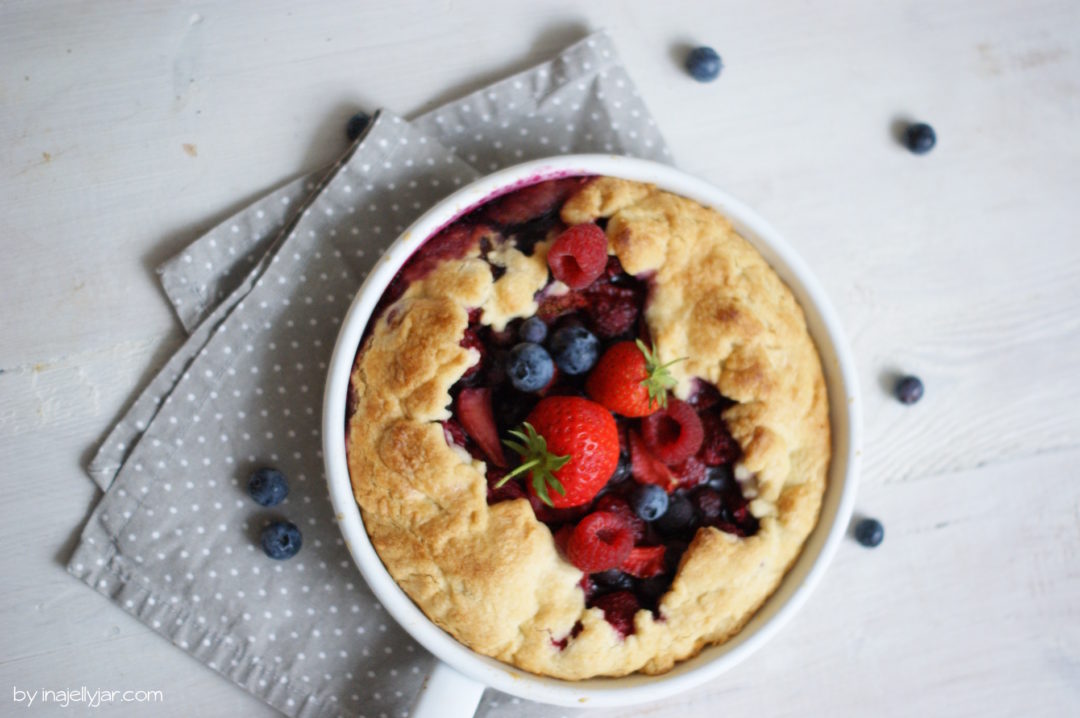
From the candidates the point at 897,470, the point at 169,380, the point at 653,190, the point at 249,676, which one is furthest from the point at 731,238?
the point at 249,676

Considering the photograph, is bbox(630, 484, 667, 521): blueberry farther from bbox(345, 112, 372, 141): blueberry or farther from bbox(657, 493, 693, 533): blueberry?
bbox(345, 112, 372, 141): blueberry

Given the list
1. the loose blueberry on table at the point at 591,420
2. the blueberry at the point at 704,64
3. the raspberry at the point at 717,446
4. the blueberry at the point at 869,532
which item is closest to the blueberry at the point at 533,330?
the loose blueberry on table at the point at 591,420

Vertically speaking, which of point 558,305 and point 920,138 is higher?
point 558,305

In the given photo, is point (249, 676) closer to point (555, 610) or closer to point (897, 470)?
point (555, 610)

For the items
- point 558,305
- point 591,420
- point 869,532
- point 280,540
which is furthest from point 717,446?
point 280,540

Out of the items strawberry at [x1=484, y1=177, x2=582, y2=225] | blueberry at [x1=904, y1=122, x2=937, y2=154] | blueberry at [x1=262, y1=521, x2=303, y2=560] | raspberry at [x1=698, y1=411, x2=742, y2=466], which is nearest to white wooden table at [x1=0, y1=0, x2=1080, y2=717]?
blueberry at [x1=904, y1=122, x2=937, y2=154]

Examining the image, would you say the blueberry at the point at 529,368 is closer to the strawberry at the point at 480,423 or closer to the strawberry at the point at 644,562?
the strawberry at the point at 480,423

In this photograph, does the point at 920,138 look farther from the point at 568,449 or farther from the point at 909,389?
the point at 568,449
